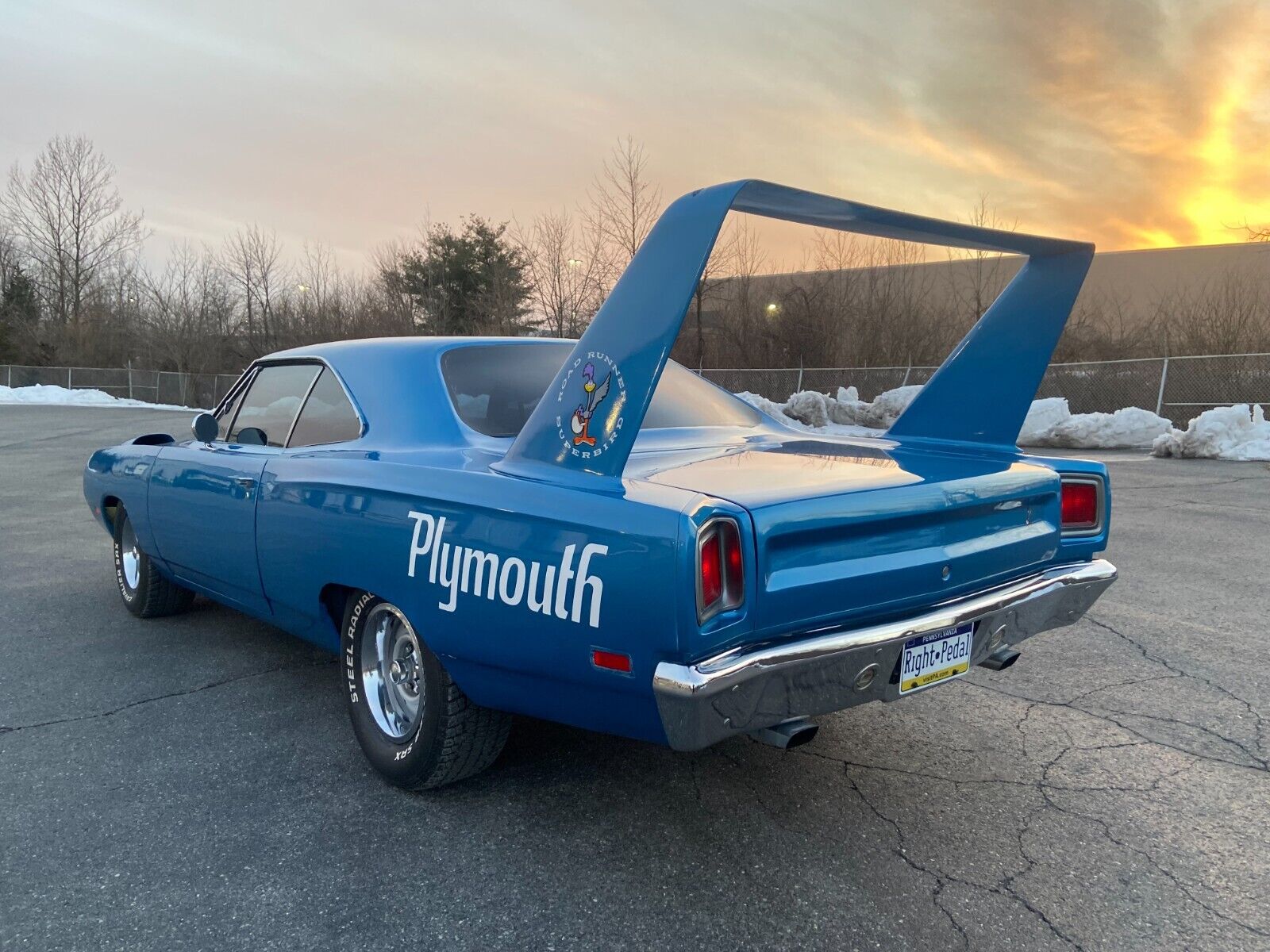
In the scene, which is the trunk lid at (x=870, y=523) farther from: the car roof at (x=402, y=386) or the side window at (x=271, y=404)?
the side window at (x=271, y=404)

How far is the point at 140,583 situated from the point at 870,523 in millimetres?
4027

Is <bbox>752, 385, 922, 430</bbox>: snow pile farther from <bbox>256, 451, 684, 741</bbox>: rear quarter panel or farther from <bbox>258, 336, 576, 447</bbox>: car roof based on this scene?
<bbox>256, 451, 684, 741</bbox>: rear quarter panel

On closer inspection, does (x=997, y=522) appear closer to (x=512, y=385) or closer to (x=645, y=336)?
(x=645, y=336)

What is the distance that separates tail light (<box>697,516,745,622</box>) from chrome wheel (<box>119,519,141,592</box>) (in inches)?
153

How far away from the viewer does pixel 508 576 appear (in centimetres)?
226

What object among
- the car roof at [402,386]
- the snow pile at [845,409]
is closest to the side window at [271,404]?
the car roof at [402,386]

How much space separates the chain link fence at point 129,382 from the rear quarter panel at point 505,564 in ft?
122

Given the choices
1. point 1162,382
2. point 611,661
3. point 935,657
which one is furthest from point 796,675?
point 1162,382

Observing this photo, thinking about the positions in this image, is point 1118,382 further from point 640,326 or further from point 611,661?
point 611,661

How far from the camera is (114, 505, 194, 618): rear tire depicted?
4.59 meters

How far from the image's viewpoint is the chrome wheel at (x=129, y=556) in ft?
15.7

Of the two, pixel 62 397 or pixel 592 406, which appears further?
Answer: pixel 62 397

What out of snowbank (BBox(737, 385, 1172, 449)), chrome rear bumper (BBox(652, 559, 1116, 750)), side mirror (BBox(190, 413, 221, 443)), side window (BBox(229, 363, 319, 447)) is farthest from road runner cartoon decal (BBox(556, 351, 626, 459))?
snowbank (BBox(737, 385, 1172, 449))

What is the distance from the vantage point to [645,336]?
2.29m
